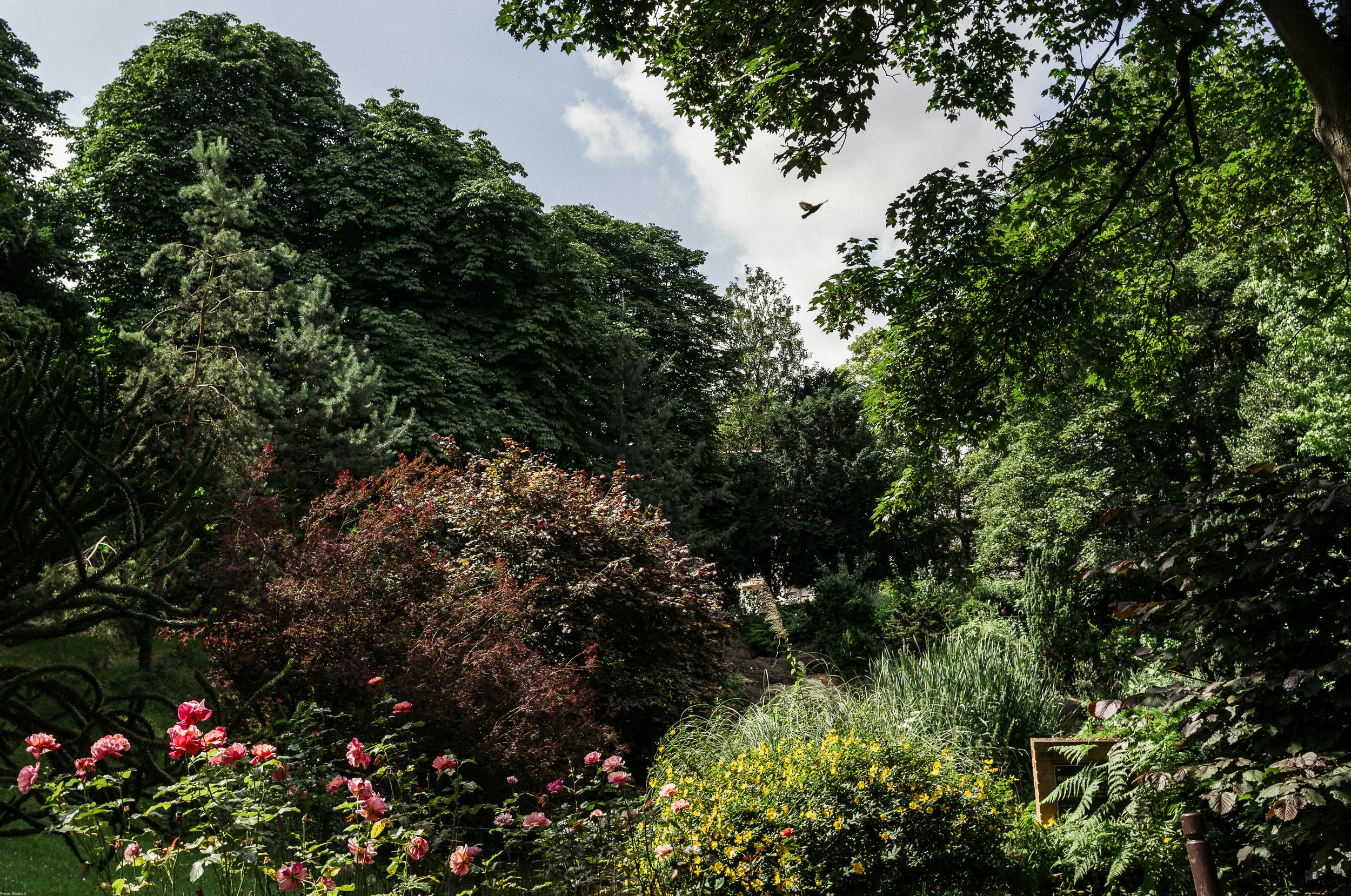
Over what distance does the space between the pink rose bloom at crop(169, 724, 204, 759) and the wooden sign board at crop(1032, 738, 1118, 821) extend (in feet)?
17.2

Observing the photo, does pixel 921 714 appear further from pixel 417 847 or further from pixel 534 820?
pixel 417 847

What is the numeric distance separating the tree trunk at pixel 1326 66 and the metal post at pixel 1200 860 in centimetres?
388

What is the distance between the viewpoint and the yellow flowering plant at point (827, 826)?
4.36 meters

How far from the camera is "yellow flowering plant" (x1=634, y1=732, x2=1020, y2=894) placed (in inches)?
172

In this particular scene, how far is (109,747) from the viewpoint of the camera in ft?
9.61

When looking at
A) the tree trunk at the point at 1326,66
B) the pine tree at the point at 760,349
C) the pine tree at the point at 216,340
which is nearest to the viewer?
the tree trunk at the point at 1326,66

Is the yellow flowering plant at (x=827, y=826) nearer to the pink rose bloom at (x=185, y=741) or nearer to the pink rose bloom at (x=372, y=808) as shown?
the pink rose bloom at (x=372, y=808)

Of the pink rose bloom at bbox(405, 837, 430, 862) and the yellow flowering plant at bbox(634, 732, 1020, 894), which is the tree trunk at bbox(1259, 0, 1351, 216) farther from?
the pink rose bloom at bbox(405, 837, 430, 862)

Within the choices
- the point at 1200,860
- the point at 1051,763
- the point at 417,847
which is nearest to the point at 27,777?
the point at 417,847

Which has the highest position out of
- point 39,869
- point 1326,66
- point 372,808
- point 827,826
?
point 1326,66

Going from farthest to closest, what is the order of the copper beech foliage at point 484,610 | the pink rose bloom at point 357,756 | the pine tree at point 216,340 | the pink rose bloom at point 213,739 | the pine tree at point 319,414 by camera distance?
the pine tree at point 319,414 < the pine tree at point 216,340 < the copper beech foliage at point 484,610 < the pink rose bloom at point 357,756 < the pink rose bloom at point 213,739

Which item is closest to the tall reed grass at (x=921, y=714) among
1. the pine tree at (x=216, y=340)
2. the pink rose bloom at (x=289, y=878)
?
the pink rose bloom at (x=289, y=878)

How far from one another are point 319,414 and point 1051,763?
1072cm

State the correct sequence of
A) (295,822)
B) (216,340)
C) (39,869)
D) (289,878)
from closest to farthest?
(289,878) < (295,822) < (39,869) < (216,340)
